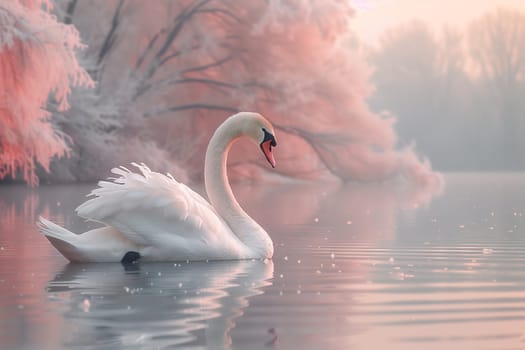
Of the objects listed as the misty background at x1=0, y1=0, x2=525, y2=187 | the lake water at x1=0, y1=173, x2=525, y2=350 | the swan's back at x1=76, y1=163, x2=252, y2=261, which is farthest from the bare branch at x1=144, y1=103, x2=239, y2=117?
the swan's back at x1=76, y1=163, x2=252, y2=261

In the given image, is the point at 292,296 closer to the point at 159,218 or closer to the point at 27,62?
the point at 159,218

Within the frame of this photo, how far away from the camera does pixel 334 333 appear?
466cm

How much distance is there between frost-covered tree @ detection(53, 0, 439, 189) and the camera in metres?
27.9

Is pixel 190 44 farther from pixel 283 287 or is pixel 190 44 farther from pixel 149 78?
pixel 283 287

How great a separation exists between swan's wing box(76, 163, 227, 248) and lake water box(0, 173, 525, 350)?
218 mm

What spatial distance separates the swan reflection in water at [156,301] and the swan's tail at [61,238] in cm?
10

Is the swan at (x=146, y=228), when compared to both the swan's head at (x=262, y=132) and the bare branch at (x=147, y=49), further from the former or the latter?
the bare branch at (x=147, y=49)

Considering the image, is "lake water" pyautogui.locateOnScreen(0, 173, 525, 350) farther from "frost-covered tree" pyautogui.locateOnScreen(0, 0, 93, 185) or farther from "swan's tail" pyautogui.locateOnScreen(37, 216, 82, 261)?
"frost-covered tree" pyautogui.locateOnScreen(0, 0, 93, 185)

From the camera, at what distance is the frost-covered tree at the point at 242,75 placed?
27.9 m

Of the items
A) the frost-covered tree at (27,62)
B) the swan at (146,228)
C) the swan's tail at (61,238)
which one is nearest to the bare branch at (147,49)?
the frost-covered tree at (27,62)

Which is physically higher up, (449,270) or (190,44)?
(190,44)

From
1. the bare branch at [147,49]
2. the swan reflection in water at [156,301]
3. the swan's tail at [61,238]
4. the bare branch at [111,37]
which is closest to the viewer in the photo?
the swan reflection in water at [156,301]

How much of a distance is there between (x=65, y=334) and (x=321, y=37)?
25.3 m

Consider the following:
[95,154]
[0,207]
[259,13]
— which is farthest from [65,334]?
[259,13]
